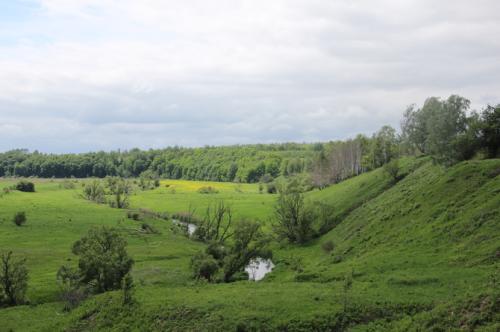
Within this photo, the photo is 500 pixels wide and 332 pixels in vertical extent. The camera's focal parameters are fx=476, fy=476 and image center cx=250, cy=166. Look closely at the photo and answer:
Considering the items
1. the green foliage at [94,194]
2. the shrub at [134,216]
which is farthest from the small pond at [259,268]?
the green foliage at [94,194]

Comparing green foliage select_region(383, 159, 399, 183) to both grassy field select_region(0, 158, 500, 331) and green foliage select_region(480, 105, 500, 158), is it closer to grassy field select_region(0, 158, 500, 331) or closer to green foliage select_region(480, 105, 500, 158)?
grassy field select_region(0, 158, 500, 331)

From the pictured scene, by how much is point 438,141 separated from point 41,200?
107498 mm

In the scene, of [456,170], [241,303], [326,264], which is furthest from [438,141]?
[241,303]

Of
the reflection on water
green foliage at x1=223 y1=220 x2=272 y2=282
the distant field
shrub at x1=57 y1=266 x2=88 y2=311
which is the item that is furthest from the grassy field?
the distant field

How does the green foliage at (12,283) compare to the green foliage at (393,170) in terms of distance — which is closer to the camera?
the green foliage at (12,283)

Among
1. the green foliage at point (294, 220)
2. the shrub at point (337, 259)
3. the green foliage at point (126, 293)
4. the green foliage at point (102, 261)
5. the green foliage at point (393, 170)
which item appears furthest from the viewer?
the green foliage at point (393, 170)

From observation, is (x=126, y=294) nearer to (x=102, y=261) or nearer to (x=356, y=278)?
(x=102, y=261)

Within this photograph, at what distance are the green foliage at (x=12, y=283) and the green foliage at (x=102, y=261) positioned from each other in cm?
604

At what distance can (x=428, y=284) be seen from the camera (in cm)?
3756

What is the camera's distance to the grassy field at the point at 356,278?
110 feet

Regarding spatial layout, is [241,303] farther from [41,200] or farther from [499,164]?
[41,200]

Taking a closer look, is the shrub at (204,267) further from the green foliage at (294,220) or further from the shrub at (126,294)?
the green foliage at (294,220)

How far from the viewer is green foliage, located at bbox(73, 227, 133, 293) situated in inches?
1944

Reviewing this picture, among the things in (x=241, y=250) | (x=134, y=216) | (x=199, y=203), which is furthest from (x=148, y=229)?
(x=199, y=203)
